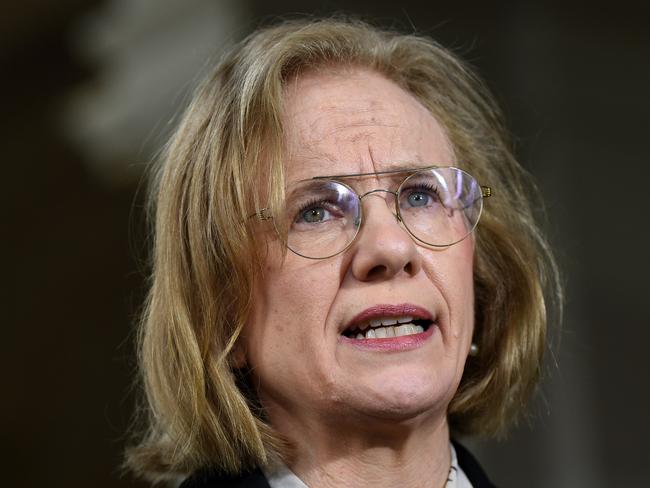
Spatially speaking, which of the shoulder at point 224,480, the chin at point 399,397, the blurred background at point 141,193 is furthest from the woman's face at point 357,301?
the blurred background at point 141,193

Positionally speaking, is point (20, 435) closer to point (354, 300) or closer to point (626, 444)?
point (626, 444)

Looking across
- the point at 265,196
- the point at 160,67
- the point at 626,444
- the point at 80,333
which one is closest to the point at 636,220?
the point at 626,444

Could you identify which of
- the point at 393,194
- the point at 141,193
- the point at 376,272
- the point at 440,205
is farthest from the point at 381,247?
the point at 141,193

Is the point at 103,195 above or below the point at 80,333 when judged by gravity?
above

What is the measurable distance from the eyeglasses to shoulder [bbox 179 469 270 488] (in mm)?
517

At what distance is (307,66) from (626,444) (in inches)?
142

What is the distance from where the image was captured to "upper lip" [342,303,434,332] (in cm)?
207

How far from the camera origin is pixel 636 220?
5504 millimetres

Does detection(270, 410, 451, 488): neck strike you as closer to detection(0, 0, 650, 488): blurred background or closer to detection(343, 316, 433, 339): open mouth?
detection(343, 316, 433, 339): open mouth

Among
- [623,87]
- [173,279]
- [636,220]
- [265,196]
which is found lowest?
[636,220]

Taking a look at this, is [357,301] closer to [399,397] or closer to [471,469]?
[399,397]

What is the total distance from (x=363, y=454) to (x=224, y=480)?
0.35 meters

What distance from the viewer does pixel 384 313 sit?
2.07m

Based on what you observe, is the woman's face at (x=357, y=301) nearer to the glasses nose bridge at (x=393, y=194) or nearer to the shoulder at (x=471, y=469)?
the glasses nose bridge at (x=393, y=194)
